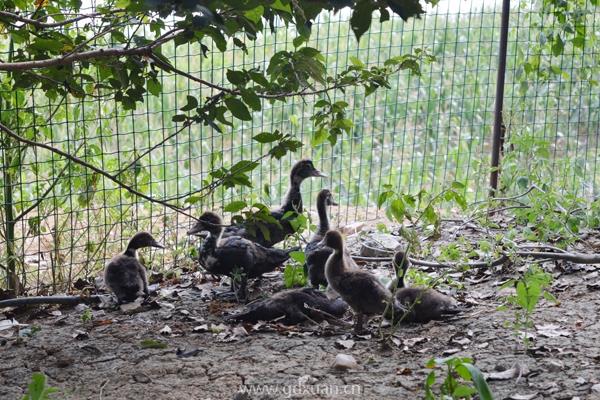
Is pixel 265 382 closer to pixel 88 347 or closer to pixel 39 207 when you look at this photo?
pixel 88 347

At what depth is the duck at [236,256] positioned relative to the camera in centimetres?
673

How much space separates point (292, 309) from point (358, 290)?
532 mm

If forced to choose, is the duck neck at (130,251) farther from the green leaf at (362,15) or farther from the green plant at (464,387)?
the green leaf at (362,15)

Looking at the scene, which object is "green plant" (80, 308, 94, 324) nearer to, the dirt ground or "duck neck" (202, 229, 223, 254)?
the dirt ground

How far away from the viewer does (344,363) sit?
16.9 ft

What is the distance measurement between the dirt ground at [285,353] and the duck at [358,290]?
0.14 metres

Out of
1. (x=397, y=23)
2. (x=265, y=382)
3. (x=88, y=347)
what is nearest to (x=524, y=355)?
(x=265, y=382)

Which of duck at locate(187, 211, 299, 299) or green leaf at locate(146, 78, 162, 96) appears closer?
green leaf at locate(146, 78, 162, 96)

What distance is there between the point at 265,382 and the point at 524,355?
4.96 feet

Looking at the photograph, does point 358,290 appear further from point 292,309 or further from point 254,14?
point 254,14

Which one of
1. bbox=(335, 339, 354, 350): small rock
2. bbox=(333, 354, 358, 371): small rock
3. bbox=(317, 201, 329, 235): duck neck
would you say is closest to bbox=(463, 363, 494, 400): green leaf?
bbox=(333, 354, 358, 371): small rock

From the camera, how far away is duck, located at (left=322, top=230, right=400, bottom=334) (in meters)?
5.80

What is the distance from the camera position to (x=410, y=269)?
22.5 feet

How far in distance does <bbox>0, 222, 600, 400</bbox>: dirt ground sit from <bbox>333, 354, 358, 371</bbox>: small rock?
4 centimetres
